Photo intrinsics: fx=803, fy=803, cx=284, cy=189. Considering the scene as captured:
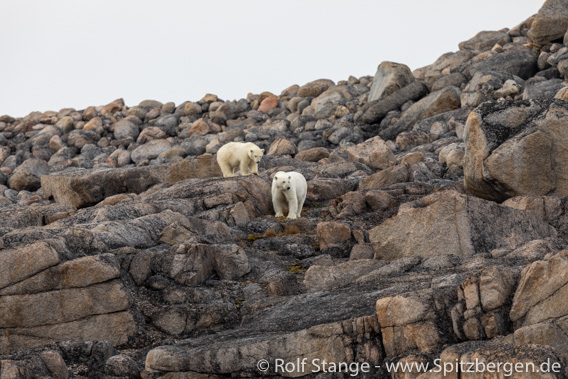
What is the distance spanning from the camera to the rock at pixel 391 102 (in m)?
51.5

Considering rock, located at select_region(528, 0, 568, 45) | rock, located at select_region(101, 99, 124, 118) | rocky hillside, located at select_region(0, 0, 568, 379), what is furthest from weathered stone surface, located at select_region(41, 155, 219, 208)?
rock, located at select_region(101, 99, 124, 118)

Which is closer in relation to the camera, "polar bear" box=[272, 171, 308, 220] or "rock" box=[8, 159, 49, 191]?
"polar bear" box=[272, 171, 308, 220]

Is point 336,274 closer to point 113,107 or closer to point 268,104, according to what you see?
point 268,104

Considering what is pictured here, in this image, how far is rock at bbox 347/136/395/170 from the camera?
34.2 m

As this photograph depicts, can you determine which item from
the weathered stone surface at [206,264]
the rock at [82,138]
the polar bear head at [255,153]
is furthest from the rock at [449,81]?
the weathered stone surface at [206,264]

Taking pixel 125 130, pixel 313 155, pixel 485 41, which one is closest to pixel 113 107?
pixel 125 130

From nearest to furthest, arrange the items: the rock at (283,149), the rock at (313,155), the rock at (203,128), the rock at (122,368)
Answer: the rock at (122,368) → the rock at (313,155) → the rock at (283,149) → the rock at (203,128)

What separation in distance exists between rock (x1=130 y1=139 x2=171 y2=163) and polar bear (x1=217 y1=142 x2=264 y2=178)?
2232 centimetres

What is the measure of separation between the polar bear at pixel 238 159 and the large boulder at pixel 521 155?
11.0 meters

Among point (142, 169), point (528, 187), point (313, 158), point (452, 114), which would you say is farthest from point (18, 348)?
point (452, 114)

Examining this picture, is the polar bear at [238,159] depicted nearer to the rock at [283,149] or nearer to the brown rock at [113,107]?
the rock at [283,149]

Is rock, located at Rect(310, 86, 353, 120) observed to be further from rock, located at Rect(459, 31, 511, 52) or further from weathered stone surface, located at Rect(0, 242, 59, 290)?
weathered stone surface, located at Rect(0, 242, 59, 290)

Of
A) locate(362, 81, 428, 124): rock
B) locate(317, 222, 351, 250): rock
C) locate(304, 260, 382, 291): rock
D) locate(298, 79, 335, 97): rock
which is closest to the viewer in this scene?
locate(304, 260, 382, 291): rock

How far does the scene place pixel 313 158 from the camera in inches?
1537
